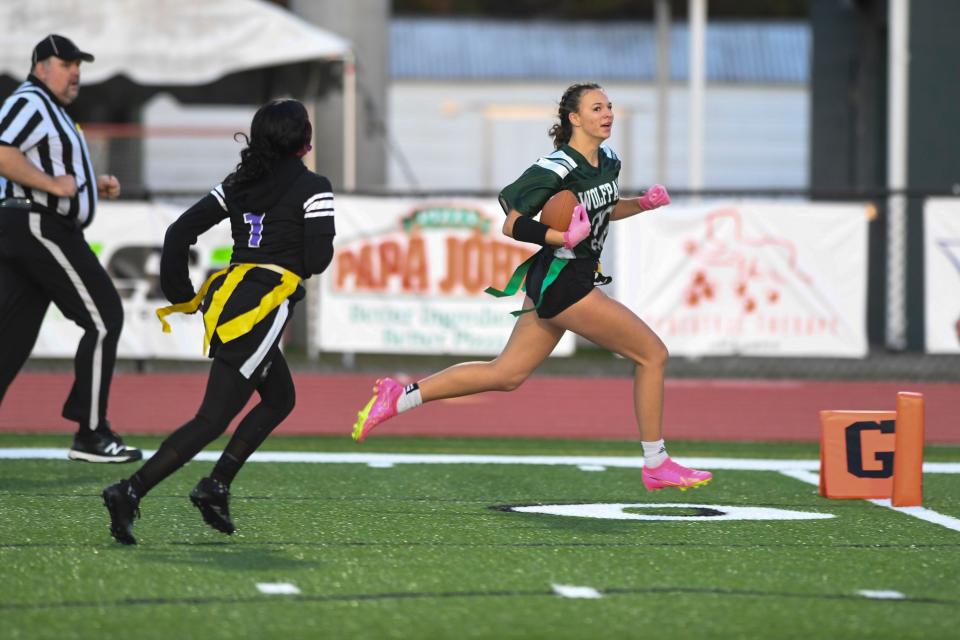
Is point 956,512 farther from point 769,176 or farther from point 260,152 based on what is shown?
point 769,176

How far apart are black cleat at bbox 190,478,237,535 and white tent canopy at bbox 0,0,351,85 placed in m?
10.7

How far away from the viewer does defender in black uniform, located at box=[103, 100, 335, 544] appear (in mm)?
5926

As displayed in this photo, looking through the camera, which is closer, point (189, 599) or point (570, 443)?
point (189, 599)

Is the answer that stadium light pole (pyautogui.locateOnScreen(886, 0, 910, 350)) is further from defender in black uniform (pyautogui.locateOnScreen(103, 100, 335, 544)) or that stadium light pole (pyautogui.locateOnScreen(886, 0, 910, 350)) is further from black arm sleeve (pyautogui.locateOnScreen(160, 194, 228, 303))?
black arm sleeve (pyautogui.locateOnScreen(160, 194, 228, 303))

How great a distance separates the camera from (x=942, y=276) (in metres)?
13.9

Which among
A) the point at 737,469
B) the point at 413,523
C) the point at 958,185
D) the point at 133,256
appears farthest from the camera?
the point at 958,185

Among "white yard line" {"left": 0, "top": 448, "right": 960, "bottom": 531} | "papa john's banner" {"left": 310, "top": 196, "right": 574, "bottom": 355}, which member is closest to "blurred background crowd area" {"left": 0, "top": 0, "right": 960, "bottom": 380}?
"papa john's banner" {"left": 310, "top": 196, "right": 574, "bottom": 355}

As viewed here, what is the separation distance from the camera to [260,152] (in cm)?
597

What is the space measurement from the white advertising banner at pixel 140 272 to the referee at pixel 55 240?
6.16m

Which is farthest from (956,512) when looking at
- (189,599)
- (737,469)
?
(189,599)

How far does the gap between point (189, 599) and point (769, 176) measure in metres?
29.7

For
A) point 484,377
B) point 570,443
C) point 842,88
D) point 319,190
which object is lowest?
point 570,443

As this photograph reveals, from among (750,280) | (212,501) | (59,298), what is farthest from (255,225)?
(750,280)

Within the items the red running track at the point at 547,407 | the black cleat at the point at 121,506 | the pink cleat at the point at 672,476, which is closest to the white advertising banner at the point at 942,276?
the red running track at the point at 547,407
